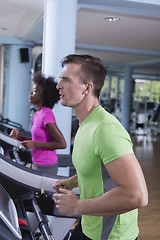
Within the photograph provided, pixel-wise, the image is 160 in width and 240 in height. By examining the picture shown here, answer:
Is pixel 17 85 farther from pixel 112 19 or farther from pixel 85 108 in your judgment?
pixel 85 108

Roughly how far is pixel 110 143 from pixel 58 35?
6.14 ft

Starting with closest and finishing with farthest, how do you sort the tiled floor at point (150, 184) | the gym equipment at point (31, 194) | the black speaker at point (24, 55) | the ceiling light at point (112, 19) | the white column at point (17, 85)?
1. the gym equipment at point (31, 194)
2. the tiled floor at point (150, 184)
3. the ceiling light at point (112, 19)
4. the black speaker at point (24, 55)
5. the white column at point (17, 85)

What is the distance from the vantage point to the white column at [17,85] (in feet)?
18.7

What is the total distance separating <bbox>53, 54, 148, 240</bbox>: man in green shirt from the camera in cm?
81

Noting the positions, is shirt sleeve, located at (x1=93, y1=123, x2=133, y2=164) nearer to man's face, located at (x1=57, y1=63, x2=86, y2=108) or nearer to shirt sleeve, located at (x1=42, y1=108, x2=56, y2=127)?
man's face, located at (x1=57, y1=63, x2=86, y2=108)

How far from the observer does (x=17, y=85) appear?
5.71 meters

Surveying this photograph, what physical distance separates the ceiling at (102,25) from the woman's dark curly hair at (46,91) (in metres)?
0.97

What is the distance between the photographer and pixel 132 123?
31.5ft

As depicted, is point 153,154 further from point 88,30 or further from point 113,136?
point 113,136

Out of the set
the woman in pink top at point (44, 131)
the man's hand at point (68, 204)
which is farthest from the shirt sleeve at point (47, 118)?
the man's hand at point (68, 204)

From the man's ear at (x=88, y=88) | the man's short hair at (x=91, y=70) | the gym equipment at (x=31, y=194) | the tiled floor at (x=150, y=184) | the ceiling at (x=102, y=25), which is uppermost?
the ceiling at (x=102, y=25)

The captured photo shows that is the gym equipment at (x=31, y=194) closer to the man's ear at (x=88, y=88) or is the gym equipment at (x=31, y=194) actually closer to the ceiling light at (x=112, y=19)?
the man's ear at (x=88, y=88)

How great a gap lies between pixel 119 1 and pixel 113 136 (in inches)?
85.8

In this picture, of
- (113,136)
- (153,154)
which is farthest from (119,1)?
(153,154)
